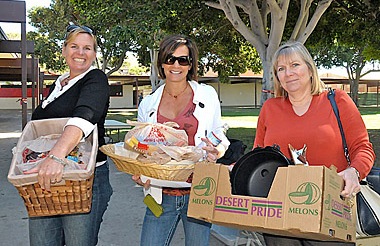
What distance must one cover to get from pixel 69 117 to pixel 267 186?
1108mm


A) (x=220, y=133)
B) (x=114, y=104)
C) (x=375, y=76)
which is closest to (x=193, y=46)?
(x=220, y=133)

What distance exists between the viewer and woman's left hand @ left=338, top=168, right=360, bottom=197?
7.13ft

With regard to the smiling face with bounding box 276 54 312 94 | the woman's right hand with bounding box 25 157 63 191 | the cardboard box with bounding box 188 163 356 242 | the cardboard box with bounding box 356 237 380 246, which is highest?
the smiling face with bounding box 276 54 312 94

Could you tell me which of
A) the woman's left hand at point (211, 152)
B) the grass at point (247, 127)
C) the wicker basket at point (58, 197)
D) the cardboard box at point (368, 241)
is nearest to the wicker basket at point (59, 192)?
the wicker basket at point (58, 197)

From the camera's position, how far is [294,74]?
258cm

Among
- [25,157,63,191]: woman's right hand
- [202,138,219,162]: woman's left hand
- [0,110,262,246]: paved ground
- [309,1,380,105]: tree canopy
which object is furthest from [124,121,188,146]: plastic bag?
[309,1,380,105]: tree canopy

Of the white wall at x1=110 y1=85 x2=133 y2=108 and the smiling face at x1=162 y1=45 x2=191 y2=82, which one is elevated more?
the smiling face at x1=162 y1=45 x2=191 y2=82

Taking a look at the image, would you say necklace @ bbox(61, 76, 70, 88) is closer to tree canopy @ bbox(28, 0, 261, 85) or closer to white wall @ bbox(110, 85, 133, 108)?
tree canopy @ bbox(28, 0, 261, 85)

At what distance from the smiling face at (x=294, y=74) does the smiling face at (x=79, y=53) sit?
1111 mm

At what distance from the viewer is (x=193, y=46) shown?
288 cm

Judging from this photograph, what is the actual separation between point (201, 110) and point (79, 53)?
80 centimetres

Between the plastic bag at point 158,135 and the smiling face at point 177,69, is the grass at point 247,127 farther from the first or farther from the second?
the plastic bag at point 158,135

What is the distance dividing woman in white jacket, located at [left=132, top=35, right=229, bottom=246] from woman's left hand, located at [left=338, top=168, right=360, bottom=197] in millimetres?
724

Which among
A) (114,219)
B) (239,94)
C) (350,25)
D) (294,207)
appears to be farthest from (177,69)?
(239,94)
